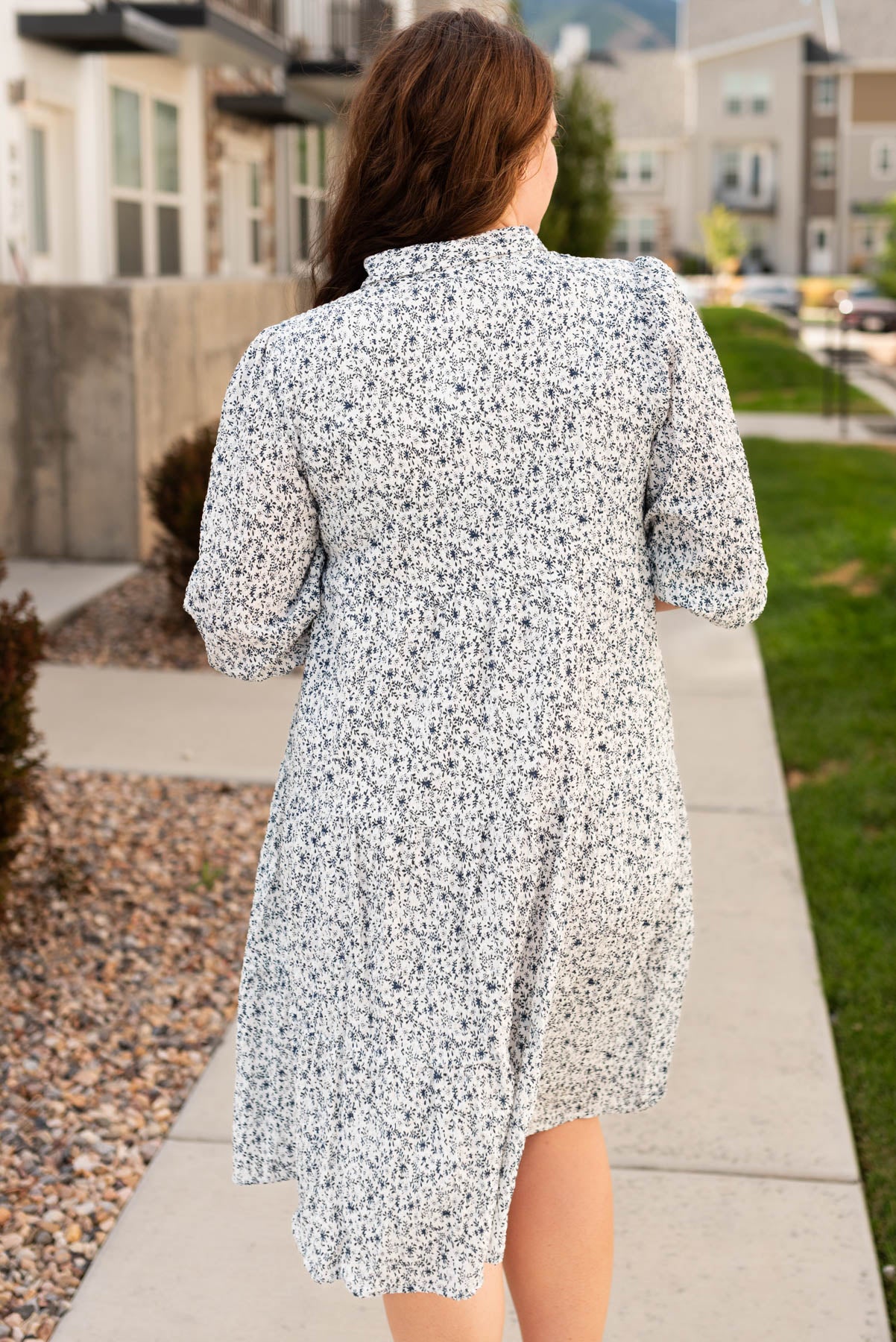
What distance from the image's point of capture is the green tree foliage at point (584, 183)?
742 inches

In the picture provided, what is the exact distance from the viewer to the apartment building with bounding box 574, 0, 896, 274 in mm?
60344

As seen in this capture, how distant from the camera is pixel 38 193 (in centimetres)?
1064

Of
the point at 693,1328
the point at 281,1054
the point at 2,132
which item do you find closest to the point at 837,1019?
the point at 693,1328

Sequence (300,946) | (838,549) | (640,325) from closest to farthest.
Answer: (640,325)
(300,946)
(838,549)

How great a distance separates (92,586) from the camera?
8273mm

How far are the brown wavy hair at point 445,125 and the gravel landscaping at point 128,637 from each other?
→ 513cm

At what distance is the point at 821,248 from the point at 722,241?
994 centimetres

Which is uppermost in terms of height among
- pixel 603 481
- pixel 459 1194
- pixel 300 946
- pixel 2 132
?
pixel 2 132

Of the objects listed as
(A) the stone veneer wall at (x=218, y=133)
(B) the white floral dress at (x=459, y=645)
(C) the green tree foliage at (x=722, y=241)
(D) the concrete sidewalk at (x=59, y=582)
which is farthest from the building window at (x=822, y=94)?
(B) the white floral dress at (x=459, y=645)

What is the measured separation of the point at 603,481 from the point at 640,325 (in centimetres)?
18

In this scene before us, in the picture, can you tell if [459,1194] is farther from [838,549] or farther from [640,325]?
[838,549]

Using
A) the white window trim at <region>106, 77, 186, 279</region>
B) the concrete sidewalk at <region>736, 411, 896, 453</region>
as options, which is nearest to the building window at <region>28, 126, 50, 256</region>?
the white window trim at <region>106, 77, 186, 279</region>

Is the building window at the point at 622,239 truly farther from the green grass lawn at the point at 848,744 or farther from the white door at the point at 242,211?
the green grass lawn at the point at 848,744

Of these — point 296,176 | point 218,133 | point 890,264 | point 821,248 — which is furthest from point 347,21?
point 821,248
